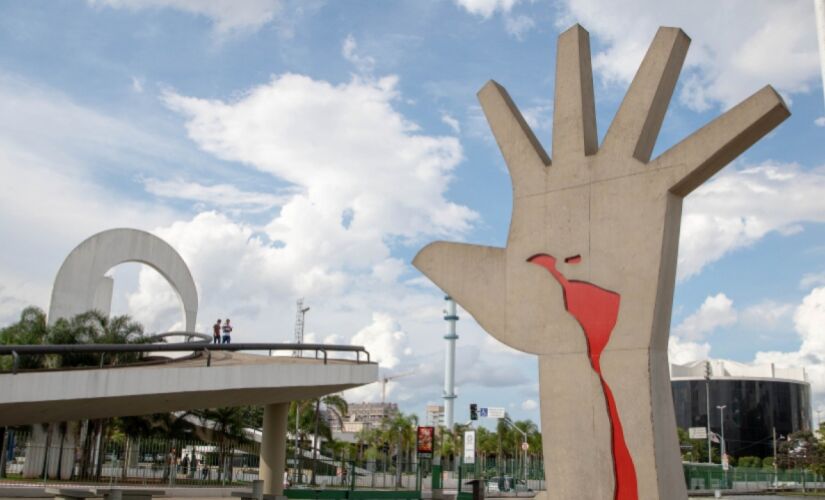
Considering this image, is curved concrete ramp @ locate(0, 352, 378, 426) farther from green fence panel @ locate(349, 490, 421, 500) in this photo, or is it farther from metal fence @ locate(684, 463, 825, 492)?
metal fence @ locate(684, 463, 825, 492)

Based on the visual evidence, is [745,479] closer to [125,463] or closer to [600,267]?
Answer: [125,463]

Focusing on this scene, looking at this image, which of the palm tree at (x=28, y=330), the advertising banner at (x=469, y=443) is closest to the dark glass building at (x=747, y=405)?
the advertising banner at (x=469, y=443)

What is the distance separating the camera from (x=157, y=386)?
47.9 feet

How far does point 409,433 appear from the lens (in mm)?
67188

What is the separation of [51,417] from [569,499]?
11.3 metres

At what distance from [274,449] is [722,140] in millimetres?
14326

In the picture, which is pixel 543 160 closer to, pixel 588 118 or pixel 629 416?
pixel 588 118

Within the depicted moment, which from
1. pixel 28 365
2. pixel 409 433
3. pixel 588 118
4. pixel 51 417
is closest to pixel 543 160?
pixel 588 118

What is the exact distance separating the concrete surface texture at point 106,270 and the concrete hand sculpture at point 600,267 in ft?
74.4

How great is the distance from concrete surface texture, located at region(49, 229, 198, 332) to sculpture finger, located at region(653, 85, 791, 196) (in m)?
26.2

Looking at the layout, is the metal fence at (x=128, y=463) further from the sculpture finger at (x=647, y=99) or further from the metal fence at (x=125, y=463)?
the sculpture finger at (x=647, y=99)

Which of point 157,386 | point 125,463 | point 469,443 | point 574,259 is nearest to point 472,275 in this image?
point 574,259

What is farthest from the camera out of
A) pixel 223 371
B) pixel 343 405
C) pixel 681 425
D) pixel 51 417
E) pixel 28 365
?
pixel 681 425

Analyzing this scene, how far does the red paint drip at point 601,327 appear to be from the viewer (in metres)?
11.2
